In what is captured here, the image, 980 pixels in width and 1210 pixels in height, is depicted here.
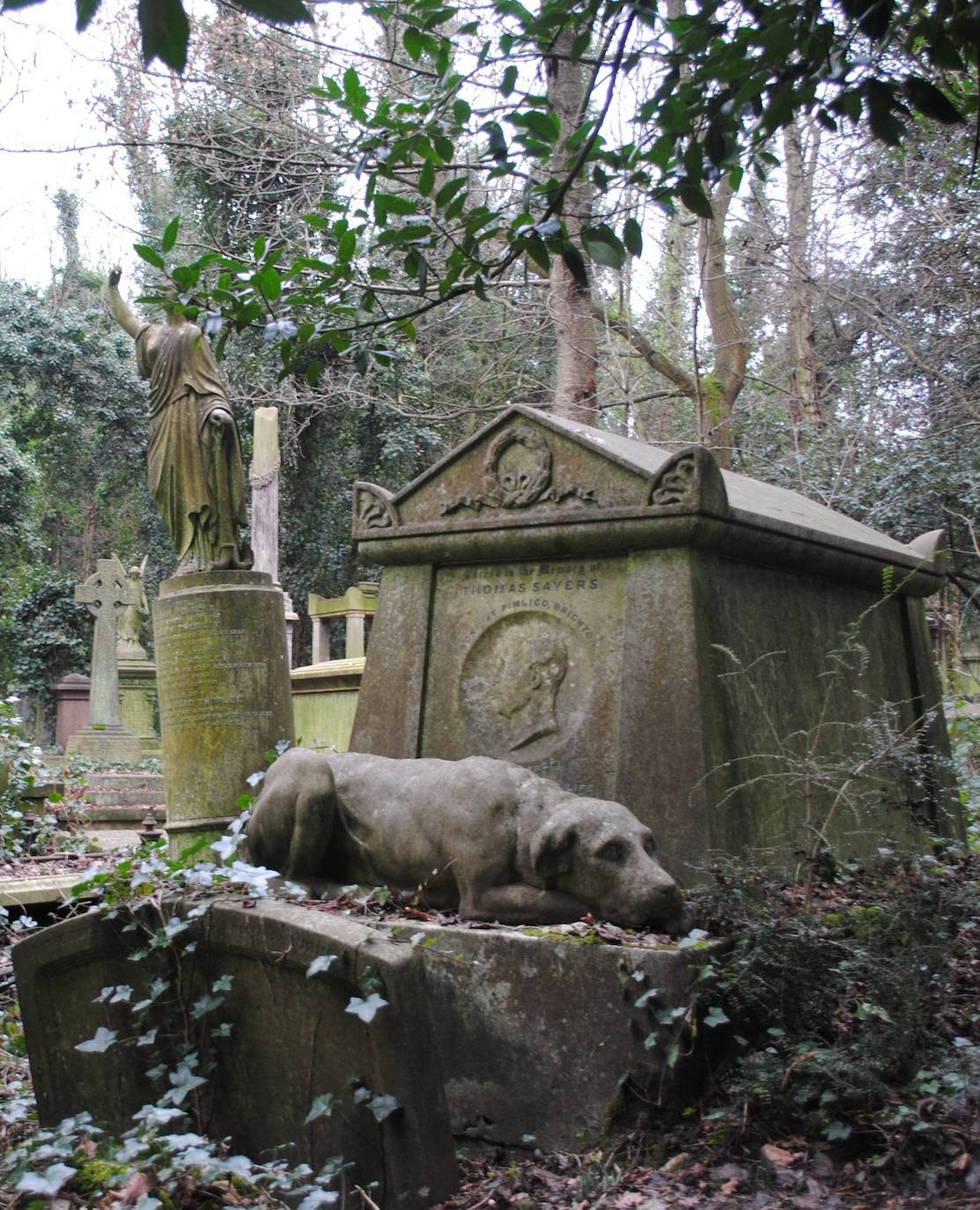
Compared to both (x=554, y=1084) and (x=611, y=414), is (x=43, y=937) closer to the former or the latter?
(x=554, y=1084)

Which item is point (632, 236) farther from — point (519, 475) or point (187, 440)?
point (187, 440)

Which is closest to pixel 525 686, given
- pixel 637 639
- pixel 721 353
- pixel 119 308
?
pixel 637 639

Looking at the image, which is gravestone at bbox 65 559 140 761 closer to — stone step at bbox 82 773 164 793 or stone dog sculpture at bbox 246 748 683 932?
stone step at bbox 82 773 164 793

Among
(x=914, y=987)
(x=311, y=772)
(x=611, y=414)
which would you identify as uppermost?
(x=611, y=414)

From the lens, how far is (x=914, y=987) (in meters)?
3.31

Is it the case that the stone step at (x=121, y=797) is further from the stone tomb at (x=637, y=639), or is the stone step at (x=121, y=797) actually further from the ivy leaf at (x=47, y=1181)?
the ivy leaf at (x=47, y=1181)

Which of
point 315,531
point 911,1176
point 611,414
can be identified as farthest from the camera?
point 315,531

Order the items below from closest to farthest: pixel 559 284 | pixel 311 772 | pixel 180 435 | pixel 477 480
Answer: pixel 311 772, pixel 477 480, pixel 180 435, pixel 559 284

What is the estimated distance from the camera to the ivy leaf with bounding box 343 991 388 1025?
296 centimetres

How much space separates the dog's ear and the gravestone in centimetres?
1356

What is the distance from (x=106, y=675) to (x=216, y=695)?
10829 millimetres

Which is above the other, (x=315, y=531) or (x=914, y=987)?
(x=315, y=531)

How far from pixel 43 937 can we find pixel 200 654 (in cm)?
377

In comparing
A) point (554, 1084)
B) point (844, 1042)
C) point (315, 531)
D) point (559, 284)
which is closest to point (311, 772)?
point (554, 1084)
